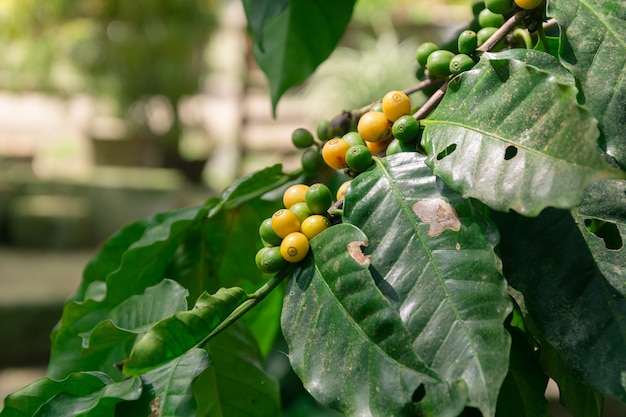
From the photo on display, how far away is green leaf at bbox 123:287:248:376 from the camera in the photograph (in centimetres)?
44

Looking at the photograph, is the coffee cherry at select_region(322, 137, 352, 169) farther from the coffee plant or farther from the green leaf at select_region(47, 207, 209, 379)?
the green leaf at select_region(47, 207, 209, 379)

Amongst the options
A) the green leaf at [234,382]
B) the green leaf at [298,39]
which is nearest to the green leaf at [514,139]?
the green leaf at [234,382]

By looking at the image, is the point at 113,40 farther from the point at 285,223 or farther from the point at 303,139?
the point at 285,223

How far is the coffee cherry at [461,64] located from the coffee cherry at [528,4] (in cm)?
5

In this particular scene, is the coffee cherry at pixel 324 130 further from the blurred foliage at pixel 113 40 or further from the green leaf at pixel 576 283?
the blurred foliage at pixel 113 40

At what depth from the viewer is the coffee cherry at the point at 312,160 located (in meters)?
0.63

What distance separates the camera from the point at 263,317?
31.1 inches

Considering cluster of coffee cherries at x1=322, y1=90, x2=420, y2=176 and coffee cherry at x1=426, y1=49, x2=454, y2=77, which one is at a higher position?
coffee cherry at x1=426, y1=49, x2=454, y2=77

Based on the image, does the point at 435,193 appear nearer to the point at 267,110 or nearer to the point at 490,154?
the point at 490,154

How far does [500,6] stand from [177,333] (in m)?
0.29

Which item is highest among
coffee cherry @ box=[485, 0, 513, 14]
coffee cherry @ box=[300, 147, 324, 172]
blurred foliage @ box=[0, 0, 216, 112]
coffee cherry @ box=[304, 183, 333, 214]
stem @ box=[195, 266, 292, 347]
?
coffee cherry @ box=[485, 0, 513, 14]

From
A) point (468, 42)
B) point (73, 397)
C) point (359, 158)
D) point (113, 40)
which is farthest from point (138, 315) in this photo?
point (113, 40)

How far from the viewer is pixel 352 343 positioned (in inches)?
16.7

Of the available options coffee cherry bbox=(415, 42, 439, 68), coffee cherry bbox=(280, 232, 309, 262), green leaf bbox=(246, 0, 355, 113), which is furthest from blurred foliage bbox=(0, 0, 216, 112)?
coffee cherry bbox=(280, 232, 309, 262)
